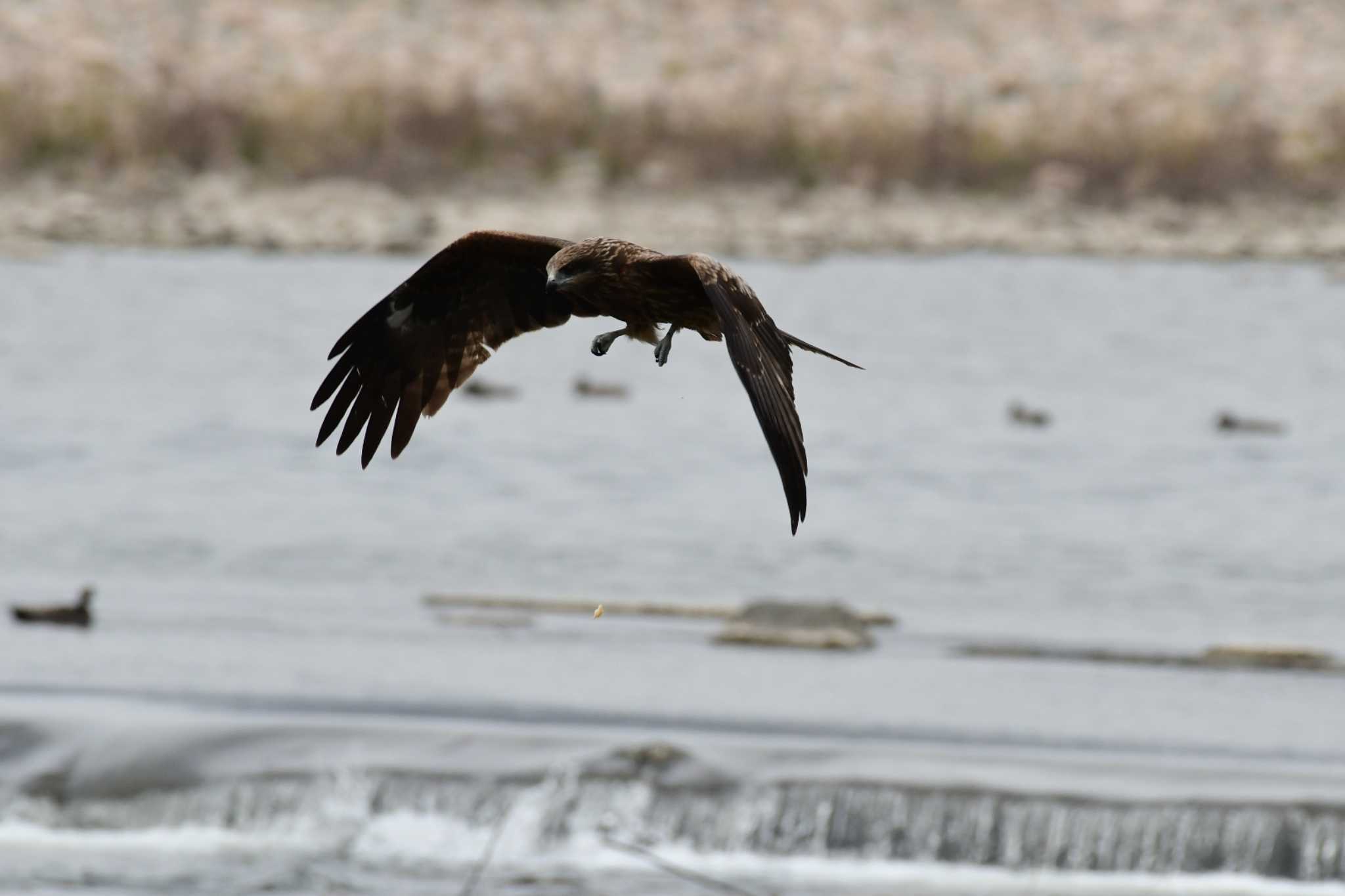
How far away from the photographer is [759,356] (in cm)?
851

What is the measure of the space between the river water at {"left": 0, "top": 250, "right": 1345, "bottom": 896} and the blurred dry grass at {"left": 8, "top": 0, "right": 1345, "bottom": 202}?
6.91 meters

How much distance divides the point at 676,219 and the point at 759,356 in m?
30.7

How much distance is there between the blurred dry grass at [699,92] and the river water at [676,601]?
22.7 ft

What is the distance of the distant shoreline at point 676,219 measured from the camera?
38969 millimetres

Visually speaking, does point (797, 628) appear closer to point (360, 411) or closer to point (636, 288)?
point (360, 411)

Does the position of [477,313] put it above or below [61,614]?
above

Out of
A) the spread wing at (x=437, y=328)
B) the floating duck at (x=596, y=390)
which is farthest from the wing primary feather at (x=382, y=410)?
the floating duck at (x=596, y=390)

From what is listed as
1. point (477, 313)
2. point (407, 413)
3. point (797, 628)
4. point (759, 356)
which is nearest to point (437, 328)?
point (477, 313)

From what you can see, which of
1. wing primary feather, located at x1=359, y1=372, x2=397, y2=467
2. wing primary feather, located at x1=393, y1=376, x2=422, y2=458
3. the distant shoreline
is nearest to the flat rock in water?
wing primary feather, located at x1=393, y1=376, x2=422, y2=458

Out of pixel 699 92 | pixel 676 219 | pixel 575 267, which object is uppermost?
pixel 699 92

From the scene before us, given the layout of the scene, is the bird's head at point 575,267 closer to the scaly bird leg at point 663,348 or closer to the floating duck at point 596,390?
the scaly bird leg at point 663,348

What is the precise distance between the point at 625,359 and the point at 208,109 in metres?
13.0

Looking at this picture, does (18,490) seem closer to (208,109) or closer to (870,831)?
(870,831)

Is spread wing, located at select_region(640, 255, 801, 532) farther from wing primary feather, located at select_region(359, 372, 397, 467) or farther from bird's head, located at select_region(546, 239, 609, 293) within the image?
wing primary feather, located at select_region(359, 372, 397, 467)
